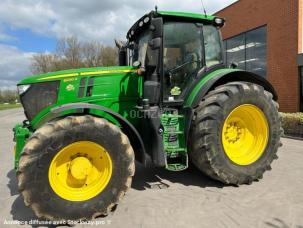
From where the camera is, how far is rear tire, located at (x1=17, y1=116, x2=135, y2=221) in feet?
12.3

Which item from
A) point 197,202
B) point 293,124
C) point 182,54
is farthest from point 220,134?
point 293,124

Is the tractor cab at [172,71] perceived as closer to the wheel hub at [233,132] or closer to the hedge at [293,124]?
the wheel hub at [233,132]

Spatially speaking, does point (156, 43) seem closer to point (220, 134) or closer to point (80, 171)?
point (220, 134)

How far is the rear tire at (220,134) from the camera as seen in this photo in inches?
193

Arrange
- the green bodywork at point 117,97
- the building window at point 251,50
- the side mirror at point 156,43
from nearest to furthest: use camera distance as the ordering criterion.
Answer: the side mirror at point 156,43 < the green bodywork at point 117,97 < the building window at point 251,50

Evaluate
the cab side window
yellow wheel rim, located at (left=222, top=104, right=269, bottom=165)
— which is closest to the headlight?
the cab side window

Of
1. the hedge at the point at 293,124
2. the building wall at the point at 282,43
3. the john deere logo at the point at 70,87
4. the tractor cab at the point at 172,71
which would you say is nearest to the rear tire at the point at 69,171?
the tractor cab at the point at 172,71

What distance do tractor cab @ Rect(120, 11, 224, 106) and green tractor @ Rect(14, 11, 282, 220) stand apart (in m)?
0.02

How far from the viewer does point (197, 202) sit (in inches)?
177

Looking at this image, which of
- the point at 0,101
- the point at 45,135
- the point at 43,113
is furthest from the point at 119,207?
the point at 0,101

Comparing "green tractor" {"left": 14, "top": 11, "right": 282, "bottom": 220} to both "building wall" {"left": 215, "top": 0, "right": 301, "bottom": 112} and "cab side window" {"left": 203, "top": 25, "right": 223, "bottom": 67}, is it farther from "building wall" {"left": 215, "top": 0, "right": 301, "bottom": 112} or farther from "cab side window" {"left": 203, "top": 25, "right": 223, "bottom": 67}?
"building wall" {"left": 215, "top": 0, "right": 301, "bottom": 112}

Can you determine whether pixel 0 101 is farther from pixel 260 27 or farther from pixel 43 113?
pixel 43 113

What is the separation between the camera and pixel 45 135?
3836mm

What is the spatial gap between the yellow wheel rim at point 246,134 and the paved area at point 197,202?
0.47 m
